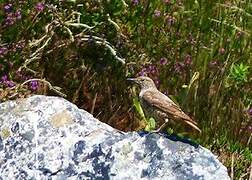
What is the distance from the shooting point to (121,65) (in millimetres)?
6199

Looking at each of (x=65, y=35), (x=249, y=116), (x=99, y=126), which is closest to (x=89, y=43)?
(x=65, y=35)

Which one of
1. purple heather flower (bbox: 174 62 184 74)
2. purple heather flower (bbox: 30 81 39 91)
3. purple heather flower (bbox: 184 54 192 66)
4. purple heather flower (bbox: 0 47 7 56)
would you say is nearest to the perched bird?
purple heather flower (bbox: 30 81 39 91)

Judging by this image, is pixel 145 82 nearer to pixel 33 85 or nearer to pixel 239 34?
pixel 33 85

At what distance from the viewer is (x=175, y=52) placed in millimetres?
6551

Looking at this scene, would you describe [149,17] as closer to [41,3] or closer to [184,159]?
[41,3]

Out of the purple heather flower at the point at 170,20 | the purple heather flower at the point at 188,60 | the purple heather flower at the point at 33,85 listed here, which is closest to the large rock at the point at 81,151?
the purple heather flower at the point at 33,85

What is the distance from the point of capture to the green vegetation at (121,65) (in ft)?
19.1

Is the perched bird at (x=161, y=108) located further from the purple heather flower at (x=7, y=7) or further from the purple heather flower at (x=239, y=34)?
the purple heather flower at (x=239, y=34)

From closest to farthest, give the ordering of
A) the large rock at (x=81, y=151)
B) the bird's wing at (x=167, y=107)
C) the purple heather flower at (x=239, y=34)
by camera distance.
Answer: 1. the large rock at (x=81, y=151)
2. the bird's wing at (x=167, y=107)
3. the purple heather flower at (x=239, y=34)

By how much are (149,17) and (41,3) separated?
96 centimetres

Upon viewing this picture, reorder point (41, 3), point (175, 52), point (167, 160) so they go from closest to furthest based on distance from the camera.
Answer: point (167, 160)
point (41, 3)
point (175, 52)

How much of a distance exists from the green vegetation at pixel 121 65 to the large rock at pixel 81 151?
1001mm

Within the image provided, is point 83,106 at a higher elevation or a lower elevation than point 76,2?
lower

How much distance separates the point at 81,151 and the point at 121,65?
1.92 meters
